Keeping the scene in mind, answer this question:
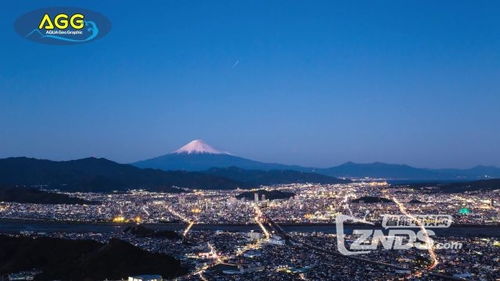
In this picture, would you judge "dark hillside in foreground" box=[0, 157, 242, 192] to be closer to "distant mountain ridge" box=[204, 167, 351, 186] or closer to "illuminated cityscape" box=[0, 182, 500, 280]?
"distant mountain ridge" box=[204, 167, 351, 186]

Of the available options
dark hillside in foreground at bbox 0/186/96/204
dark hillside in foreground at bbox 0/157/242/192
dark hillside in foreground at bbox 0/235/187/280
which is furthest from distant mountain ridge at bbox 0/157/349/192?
dark hillside in foreground at bbox 0/235/187/280

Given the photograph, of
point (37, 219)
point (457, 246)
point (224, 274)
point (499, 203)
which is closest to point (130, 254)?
point (224, 274)

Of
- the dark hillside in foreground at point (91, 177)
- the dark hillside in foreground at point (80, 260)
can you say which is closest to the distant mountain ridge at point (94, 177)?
the dark hillside in foreground at point (91, 177)

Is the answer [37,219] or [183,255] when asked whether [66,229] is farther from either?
[183,255]

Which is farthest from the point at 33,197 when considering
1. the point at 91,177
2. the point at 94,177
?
the point at 91,177

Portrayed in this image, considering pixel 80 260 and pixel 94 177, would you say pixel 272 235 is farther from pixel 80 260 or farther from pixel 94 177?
pixel 94 177

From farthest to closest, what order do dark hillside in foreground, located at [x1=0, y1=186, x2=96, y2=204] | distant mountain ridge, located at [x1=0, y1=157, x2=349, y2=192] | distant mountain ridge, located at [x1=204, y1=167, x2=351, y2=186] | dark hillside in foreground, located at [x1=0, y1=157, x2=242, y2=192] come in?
1. distant mountain ridge, located at [x1=204, y1=167, x2=351, y2=186]
2. dark hillside in foreground, located at [x1=0, y1=157, x2=242, y2=192]
3. distant mountain ridge, located at [x1=0, y1=157, x2=349, y2=192]
4. dark hillside in foreground, located at [x1=0, y1=186, x2=96, y2=204]
